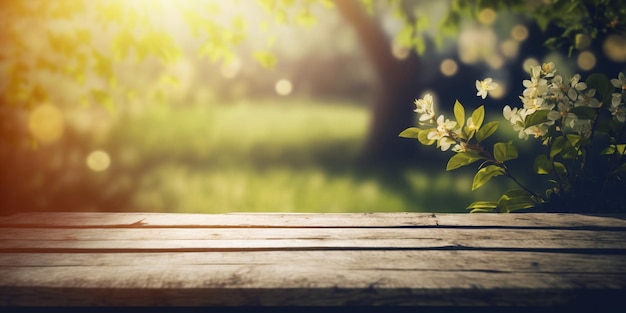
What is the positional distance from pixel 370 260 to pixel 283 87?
22.7 meters

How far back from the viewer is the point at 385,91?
23.9 ft

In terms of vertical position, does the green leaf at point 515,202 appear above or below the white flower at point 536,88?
below

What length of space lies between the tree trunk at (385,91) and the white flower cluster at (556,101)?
3.94 meters

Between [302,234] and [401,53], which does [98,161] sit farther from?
[302,234]

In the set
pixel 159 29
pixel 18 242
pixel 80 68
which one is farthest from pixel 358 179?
pixel 18 242

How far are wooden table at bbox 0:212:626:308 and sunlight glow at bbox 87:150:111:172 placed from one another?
3637 millimetres

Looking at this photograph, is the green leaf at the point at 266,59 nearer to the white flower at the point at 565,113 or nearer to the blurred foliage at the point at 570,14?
the blurred foliage at the point at 570,14

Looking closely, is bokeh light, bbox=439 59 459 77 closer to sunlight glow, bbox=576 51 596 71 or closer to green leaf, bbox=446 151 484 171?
sunlight glow, bbox=576 51 596 71

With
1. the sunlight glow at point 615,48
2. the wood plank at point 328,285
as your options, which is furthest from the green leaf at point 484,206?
the sunlight glow at point 615,48

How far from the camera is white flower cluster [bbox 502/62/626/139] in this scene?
9.82 ft

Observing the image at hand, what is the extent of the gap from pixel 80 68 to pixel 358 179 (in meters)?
2.96

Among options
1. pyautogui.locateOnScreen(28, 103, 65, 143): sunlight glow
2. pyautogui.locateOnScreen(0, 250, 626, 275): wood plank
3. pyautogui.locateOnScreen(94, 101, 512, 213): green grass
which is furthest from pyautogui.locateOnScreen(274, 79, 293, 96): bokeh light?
pyautogui.locateOnScreen(0, 250, 626, 275): wood plank

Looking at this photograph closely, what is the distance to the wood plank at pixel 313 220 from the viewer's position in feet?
7.50

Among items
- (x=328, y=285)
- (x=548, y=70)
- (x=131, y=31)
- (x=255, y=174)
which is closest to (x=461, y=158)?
(x=548, y=70)
